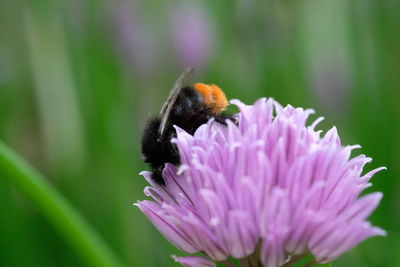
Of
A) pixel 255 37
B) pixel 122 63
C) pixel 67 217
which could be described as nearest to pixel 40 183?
pixel 67 217

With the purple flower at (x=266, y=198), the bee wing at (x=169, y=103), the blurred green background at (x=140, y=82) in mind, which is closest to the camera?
the purple flower at (x=266, y=198)

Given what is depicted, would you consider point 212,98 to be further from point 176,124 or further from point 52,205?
point 52,205

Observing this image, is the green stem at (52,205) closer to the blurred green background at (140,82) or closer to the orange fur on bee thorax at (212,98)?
the orange fur on bee thorax at (212,98)

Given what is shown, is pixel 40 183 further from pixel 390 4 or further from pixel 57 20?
pixel 390 4

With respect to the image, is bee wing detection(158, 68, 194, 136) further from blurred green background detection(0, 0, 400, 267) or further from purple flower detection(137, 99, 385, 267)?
blurred green background detection(0, 0, 400, 267)

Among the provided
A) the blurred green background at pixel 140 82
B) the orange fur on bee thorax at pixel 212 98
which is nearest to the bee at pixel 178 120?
the orange fur on bee thorax at pixel 212 98

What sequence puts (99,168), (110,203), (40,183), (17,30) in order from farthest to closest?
(17,30)
(99,168)
(110,203)
(40,183)
